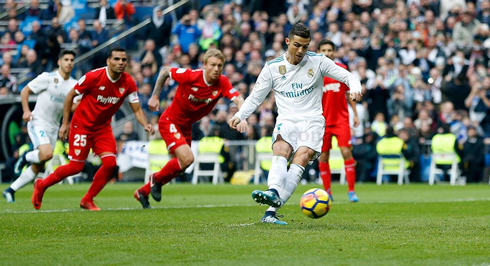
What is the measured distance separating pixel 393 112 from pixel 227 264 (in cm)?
1810

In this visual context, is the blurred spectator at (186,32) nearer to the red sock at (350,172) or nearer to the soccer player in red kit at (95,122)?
the red sock at (350,172)

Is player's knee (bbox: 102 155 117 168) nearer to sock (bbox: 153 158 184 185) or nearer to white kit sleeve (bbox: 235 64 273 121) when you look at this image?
sock (bbox: 153 158 184 185)

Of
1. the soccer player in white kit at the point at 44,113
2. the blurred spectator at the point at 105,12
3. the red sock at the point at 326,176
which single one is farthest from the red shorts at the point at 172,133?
the blurred spectator at the point at 105,12

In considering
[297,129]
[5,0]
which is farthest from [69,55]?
[5,0]

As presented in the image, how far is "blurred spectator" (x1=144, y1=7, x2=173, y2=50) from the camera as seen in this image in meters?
27.5

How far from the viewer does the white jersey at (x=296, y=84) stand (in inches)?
388

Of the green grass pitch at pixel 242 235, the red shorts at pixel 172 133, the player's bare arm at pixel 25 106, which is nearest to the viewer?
the green grass pitch at pixel 242 235

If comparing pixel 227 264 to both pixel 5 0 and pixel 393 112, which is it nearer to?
pixel 393 112

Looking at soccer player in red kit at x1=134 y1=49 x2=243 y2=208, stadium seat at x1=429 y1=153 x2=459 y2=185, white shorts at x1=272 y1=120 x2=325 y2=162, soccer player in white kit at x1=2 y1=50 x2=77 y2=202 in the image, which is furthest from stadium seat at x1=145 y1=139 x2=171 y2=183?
white shorts at x1=272 y1=120 x2=325 y2=162

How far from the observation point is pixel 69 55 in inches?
571

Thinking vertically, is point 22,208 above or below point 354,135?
below

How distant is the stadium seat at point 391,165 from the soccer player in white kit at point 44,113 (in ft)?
34.7

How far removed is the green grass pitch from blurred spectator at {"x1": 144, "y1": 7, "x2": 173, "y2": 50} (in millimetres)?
13651

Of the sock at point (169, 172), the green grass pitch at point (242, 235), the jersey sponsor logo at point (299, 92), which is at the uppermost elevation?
the jersey sponsor logo at point (299, 92)
